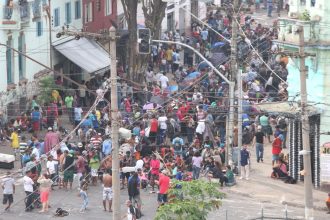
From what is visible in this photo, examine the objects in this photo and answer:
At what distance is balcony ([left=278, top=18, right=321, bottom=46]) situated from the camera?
159 feet

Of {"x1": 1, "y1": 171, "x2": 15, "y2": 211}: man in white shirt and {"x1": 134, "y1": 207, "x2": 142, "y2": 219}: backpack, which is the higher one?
{"x1": 1, "y1": 171, "x2": 15, "y2": 211}: man in white shirt

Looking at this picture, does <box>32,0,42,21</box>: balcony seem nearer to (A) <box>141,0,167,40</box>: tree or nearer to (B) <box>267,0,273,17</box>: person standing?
(A) <box>141,0,167,40</box>: tree

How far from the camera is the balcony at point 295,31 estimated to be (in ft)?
159

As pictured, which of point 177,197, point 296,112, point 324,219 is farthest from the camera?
point 296,112

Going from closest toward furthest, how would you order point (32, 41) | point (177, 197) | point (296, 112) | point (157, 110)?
1. point (177, 197)
2. point (296, 112)
3. point (157, 110)
4. point (32, 41)

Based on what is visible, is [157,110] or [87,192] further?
[157,110]

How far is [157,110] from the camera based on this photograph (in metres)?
57.1

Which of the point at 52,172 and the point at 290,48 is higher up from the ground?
the point at 290,48

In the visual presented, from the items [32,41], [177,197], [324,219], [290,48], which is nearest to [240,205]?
[324,219]

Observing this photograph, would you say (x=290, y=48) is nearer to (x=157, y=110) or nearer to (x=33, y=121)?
(x=157, y=110)

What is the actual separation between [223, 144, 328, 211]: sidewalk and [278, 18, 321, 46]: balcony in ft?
16.3

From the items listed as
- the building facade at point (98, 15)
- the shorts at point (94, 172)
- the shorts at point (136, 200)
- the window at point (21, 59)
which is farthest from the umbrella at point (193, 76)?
the shorts at point (136, 200)

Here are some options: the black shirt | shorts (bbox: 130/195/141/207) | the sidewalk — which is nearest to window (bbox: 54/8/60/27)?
the black shirt

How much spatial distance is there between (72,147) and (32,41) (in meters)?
13.7
